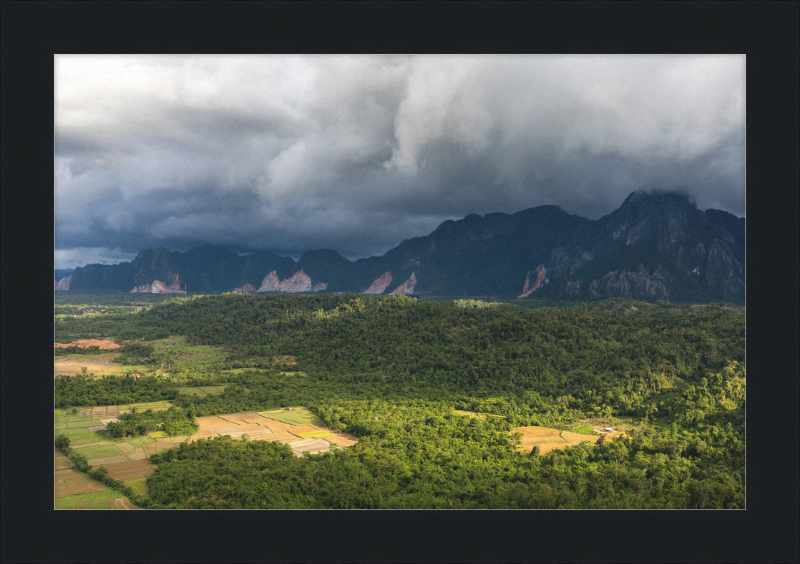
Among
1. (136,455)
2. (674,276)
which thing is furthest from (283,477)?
(674,276)

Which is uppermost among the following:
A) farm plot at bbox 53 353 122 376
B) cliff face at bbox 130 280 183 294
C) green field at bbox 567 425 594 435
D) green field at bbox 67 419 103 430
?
cliff face at bbox 130 280 183 294

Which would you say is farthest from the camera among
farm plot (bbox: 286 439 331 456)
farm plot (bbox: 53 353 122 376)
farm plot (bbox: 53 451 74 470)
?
farm plot (bbox: 53 353 122 376)

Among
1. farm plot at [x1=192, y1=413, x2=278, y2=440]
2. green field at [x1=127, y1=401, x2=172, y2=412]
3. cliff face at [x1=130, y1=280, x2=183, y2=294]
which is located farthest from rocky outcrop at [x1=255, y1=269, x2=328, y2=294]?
farm plot at [x1=192, y1=413, x2=278, y2=440]

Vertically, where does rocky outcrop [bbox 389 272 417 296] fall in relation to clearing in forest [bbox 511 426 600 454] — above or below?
above

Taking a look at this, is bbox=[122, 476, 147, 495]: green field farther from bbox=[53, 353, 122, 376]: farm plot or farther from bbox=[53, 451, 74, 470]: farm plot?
bbox=[53, 353, 122, 376]: farm plot

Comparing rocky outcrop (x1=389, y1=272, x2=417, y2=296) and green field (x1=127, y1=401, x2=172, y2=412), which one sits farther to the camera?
rocky outcrop (x1=389, y1=272, x2=417, y2=296)

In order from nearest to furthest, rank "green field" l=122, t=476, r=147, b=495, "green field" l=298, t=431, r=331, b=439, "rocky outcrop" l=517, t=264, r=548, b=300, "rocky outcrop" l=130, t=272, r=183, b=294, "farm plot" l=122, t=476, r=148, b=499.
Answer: "farm plot" l=122, t=476, r=148, b=499 < "green field" l=122, t=476, r=147, b=495 < "green field" l=298, t=431, r=331, b=439 < "rocky outcrop" l=130, t=272, r=183, b=294 < "rocky outcrop" l=517, t=264, r=548, b=300
